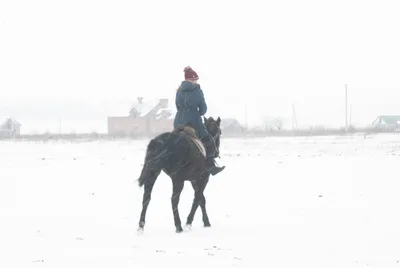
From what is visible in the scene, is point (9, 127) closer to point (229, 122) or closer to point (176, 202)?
point (229, 122)

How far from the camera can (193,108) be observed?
11.0 meters

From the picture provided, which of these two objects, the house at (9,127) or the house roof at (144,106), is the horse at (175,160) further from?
the house at (9,127)

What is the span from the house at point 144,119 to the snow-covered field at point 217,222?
9102cm

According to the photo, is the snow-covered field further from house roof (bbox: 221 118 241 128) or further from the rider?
house roof (bbox: 221 118 241 128)

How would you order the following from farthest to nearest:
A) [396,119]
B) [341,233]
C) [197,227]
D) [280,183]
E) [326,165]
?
[396,119] → [326,165] → [280,183] → [197,227] → [341,233]

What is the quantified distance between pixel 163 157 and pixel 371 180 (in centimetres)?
1062

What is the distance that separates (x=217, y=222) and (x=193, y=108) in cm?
231

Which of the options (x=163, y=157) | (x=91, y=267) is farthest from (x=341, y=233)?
(x=91, y=267)

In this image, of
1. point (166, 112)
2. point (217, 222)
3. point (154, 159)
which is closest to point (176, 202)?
point (154, 159)

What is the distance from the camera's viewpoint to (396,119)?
132125mm

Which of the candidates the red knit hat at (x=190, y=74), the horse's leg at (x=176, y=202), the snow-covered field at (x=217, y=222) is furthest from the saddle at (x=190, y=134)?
the snow-covered field at (x=217, y=222)

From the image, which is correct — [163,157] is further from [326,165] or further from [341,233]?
[326,165]

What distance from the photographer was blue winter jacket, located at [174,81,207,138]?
35.9 ft

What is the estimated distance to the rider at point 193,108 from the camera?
35.9 feet
